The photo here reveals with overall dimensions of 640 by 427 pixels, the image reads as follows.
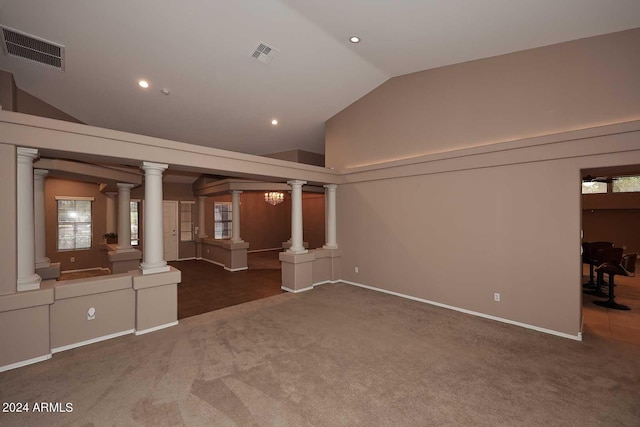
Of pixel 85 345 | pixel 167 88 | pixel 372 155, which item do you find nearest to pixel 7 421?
pixel 85 345

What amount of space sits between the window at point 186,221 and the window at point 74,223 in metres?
2.77

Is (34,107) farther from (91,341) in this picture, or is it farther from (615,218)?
(615,218)

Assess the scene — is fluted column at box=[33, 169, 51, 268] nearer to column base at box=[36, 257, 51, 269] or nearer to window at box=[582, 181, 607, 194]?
column base at box=[36, 257, 51, 269]

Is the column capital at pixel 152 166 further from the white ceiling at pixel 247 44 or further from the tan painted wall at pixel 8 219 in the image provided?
the white ceiling at pixel 247 44

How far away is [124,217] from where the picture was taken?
716 centimetres

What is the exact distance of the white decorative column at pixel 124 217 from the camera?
23.1 ft

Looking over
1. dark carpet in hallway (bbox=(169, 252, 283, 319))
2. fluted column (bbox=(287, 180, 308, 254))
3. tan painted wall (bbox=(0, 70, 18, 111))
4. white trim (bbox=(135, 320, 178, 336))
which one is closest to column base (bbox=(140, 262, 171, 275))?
white trim (bbox=(135, 320, 178, 336))

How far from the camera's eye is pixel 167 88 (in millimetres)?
4883

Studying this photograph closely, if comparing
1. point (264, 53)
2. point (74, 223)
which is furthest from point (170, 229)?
point (264, 53)

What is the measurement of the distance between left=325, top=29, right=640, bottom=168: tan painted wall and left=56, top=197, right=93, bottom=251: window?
852cm

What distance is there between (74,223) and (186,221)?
10.9ft

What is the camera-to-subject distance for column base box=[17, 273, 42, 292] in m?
3.22

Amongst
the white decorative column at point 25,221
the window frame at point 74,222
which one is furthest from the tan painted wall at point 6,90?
the window frame at point 74,222

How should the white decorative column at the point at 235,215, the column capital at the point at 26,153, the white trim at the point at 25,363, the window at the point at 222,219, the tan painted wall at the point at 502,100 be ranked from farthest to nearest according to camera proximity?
the window at the point at 222,219
the white decorative column at the point at 235,215
the tan painted wall at the point at 502,100
the column capital at the point at 26,153
the white trim at the point at 25,363
